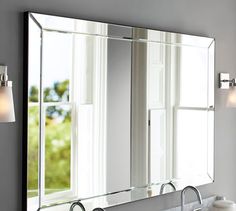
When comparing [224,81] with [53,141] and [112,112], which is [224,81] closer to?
[112,112]

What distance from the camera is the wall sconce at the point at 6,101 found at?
5.89ft

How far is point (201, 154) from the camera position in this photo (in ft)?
9.52

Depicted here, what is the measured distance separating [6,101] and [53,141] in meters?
0.37

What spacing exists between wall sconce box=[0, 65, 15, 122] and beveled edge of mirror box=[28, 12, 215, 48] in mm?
319

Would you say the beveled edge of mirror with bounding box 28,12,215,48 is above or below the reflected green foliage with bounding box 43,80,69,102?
above

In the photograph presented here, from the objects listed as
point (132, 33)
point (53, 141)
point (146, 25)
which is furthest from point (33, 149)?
point (146, 25)

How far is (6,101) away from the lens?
5.92 feet

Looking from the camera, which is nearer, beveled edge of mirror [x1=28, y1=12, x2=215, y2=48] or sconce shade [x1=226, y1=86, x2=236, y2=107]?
beveled edge of mirror [x1=28, y1=12, x2=215, y2=48]

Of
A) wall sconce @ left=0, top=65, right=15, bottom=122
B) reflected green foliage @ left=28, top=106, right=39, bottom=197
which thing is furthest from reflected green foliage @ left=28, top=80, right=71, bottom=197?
wall sconce @ left=0, top=65, right=15, bottom=122

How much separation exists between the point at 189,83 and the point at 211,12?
0.51 meters

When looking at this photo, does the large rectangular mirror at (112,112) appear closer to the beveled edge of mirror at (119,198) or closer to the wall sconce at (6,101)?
the beveled edge of mirror at (119,198)

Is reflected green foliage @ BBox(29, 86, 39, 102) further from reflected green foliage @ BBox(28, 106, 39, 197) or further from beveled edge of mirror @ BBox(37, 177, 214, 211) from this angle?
beveled edge of mirror @ BBox(37, 177, 214, 211)

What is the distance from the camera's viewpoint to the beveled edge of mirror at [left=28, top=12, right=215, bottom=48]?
2.06 meters

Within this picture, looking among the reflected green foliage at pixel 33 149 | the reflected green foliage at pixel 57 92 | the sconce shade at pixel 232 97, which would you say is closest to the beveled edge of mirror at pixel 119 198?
the reflected green foliage at pixel 33 149
